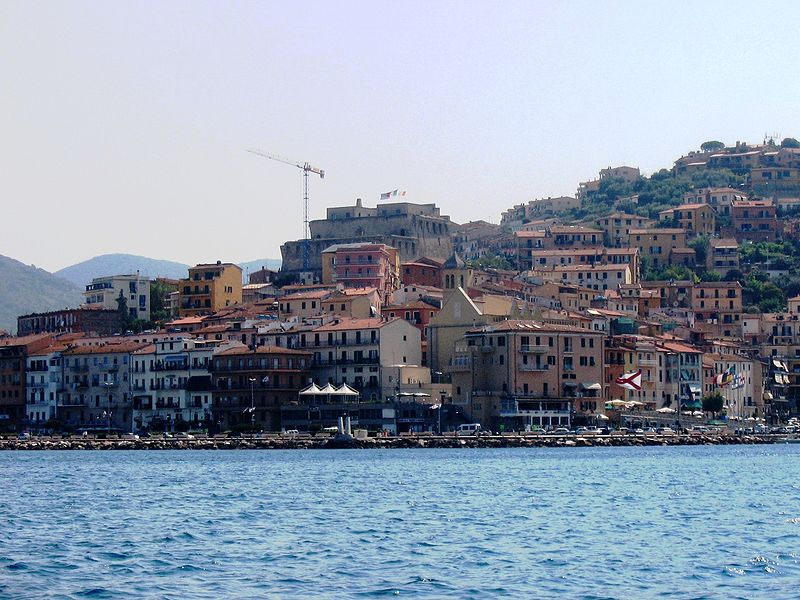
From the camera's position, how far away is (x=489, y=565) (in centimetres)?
3653

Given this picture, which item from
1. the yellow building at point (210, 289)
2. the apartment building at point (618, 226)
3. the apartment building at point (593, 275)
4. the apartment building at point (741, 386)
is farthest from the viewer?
the apartment building at point (618, 226)

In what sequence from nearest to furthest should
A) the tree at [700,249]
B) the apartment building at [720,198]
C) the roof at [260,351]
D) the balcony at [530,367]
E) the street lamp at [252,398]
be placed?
the balcony at [530,367] < the street lamp at [252,398] < the roof at [260,351] < the tree at [700,249] < the apartment building at [720,198]

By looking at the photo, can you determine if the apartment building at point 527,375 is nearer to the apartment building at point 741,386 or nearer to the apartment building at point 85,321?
the apartment building at point 741,386

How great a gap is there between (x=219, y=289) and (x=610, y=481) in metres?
86.7

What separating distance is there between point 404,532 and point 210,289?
4143 inches

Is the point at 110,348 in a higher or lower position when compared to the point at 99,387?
higher

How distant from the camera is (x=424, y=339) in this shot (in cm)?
11975

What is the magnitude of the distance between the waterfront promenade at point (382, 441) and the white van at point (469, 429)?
2.54m

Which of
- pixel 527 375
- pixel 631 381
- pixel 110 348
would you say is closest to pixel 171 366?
pixel 110 348

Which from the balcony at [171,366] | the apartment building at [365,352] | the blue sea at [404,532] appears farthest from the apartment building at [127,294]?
the blue sea at [404,532]

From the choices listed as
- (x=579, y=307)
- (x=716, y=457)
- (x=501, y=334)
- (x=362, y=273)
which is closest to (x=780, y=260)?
(x=579, y=307)

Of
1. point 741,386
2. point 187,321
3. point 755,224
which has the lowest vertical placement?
point 741,386

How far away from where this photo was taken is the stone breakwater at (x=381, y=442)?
3932 inches

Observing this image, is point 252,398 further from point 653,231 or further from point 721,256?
point 653,231
